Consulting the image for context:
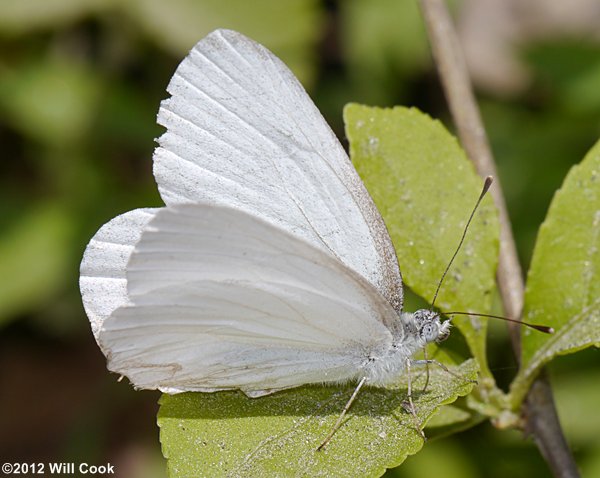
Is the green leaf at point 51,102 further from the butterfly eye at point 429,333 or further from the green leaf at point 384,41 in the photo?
the butterfly eye at point 429,333

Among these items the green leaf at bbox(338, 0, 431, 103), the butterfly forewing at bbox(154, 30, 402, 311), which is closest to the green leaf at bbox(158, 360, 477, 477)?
the butterfly forewing at bbox(154, 30, 402, 311)

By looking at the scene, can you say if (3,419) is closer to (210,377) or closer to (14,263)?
(14,263)

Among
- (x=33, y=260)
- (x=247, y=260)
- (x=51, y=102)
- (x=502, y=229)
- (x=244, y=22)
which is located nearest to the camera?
(x=247, y=260)

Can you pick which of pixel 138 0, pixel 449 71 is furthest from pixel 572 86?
pixel 138 0

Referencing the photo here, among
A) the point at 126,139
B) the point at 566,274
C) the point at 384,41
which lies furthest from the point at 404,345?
the point at 384,41

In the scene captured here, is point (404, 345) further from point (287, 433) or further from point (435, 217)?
point (287, 433)
